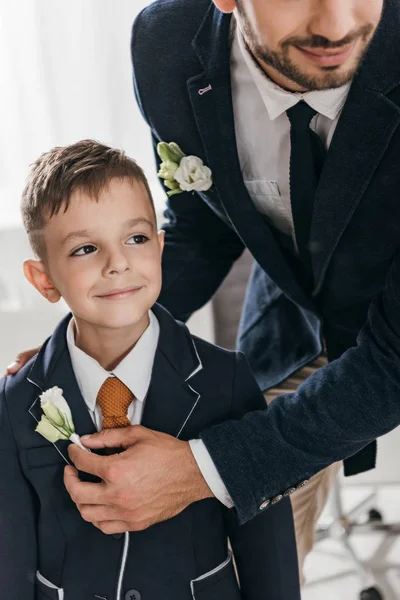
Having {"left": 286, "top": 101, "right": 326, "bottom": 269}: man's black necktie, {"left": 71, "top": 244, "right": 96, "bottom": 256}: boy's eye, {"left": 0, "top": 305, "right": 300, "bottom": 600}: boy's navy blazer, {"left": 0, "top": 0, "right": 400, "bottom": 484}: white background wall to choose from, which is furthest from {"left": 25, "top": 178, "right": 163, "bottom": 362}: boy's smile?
{"left": 0, "top": 0, "right": 400, "bottom": 484}: white background wall

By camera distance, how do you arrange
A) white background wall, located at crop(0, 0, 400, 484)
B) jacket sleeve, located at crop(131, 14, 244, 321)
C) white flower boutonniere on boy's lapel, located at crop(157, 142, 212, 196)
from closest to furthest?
white flower boutonniere on boy's lapel, located at crop(157, 142, 212, 196)
jacket sleeve, located at crop(131, 14, 244, 321)
white background wall, located at crop(0, 0, 400, 484)

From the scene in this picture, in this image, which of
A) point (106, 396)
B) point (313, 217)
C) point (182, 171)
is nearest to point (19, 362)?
point (106, 396)

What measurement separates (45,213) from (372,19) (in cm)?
64

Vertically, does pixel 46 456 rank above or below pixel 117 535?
above

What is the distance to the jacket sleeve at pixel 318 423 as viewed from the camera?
51.1 inches

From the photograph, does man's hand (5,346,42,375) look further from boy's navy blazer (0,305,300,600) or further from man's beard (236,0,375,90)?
man's beard (236,0,375,90)

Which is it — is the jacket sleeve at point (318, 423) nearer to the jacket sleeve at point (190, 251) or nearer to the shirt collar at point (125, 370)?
the shirt collar at point (125, 370)

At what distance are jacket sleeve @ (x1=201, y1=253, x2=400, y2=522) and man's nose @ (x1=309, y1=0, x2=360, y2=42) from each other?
1.29 ft

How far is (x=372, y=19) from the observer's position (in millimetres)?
1318

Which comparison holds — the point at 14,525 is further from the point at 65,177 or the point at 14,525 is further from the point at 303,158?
the point at 303,158

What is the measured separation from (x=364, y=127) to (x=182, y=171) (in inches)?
15.4

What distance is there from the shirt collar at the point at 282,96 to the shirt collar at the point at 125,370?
1.66 ft

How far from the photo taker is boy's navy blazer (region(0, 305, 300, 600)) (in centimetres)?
129

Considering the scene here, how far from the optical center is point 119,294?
1.26m
